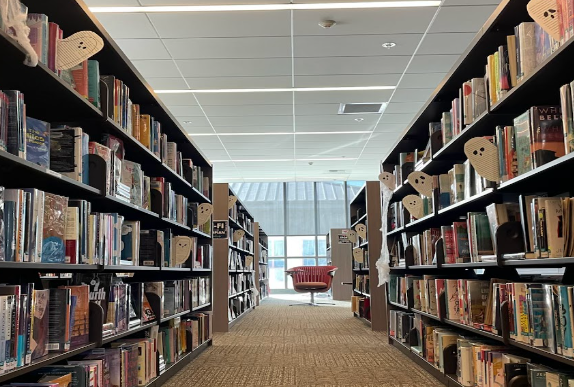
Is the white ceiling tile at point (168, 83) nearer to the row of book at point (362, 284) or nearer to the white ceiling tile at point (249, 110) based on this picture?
the white ceiling tile at point (249, 110)

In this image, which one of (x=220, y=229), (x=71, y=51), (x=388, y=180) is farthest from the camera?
(x=220, y=229)

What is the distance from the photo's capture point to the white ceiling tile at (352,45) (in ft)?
18.0

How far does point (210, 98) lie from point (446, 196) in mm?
4487

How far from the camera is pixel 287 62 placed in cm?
614

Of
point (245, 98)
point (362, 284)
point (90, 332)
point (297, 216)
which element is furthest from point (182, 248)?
point (297, 216)

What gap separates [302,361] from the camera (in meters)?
4.34

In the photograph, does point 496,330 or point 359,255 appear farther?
point 359,255

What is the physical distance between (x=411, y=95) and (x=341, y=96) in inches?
37.3

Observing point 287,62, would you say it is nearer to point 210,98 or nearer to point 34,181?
point 210,98

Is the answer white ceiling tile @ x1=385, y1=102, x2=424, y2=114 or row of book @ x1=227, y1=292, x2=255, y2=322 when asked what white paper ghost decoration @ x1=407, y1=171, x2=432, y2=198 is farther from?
white ceiling tile @ x1=385, y1=102, x2=424, y2=114

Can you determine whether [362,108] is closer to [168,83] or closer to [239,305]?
[168,83]

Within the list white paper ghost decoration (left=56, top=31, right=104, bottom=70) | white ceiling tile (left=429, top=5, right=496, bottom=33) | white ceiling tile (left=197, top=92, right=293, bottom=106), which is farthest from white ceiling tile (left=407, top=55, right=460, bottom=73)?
white paper ghost decoration (left=56, top=31, right=104, bottom=70)

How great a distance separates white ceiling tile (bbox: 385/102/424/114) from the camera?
7.83m

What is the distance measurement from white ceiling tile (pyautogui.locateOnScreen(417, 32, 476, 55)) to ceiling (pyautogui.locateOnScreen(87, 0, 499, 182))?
11mm
